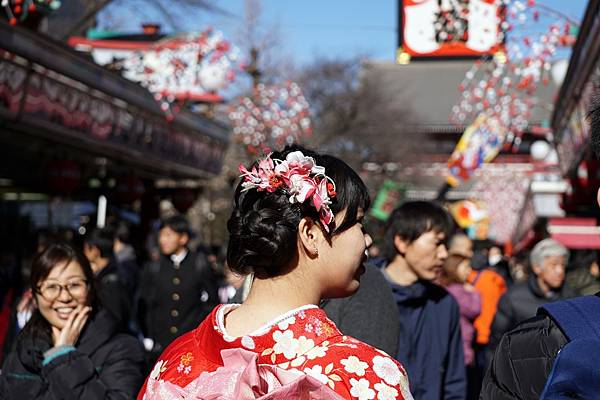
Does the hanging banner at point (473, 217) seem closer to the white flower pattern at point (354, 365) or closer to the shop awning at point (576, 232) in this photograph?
the shop awning at point (576, 232)

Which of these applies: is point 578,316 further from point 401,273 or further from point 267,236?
point 401,273

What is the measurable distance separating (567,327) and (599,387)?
320 mm

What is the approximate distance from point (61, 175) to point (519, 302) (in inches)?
257

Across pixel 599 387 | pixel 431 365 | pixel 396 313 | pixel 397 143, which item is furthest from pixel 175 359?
pixel 397 143

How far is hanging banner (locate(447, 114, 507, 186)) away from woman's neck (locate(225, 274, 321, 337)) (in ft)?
48.0

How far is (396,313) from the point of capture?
12.3ft

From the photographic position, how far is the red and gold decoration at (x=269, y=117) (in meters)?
22.7

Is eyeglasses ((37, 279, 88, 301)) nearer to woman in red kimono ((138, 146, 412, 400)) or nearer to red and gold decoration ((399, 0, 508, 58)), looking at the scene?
woman in red kimono ((138, 146, 412, 400))

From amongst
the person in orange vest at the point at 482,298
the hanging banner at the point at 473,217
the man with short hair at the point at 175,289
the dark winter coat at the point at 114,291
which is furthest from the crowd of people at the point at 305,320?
the hanging banner at the point at 473,217

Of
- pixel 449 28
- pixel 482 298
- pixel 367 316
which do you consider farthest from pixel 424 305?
pixel 449 28

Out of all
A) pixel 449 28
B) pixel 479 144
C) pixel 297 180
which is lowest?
pixel 297 180

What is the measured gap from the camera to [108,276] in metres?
7.41

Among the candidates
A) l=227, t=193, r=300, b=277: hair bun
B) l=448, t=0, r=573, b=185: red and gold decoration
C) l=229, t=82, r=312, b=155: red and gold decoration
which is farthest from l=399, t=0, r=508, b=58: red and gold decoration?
l=229, t=82, r=312, b=155: red and gold decoration

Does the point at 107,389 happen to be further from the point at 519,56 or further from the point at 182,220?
the point at 519,56
